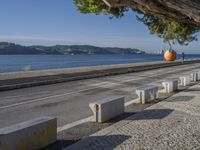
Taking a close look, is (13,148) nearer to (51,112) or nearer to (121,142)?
(121,142)

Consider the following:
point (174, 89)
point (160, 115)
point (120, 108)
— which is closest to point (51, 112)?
point (120, 108)

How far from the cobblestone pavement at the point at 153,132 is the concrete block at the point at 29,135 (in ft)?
1.86

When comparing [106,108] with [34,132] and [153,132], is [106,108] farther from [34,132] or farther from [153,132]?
[34,132]

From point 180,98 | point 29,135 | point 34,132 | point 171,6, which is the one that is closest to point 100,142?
point 34,132

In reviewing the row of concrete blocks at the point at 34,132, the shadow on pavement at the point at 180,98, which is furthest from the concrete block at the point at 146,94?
the row of concrete blocks at the point at 34,132

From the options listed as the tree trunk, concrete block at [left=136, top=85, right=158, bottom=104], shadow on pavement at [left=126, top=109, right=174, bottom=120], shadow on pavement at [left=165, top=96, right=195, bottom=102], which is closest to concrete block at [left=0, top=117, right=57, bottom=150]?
the tree trunk

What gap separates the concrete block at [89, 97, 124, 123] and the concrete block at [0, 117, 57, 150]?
87.9 inches

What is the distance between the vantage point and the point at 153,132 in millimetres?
8852

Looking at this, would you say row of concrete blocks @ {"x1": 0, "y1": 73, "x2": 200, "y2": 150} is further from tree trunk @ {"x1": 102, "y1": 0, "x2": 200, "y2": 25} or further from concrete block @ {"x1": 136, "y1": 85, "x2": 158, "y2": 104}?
concrete block @ {"x1": 136, "y1": 85, "x2": 158, "y2": 104}

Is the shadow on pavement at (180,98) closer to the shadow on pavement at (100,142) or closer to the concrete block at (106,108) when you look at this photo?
the concrete block at (106,108)

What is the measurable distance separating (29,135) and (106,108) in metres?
3.51

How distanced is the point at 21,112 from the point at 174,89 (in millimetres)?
8396

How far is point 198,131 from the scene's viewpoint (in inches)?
360

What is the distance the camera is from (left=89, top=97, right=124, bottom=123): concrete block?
10125mm
